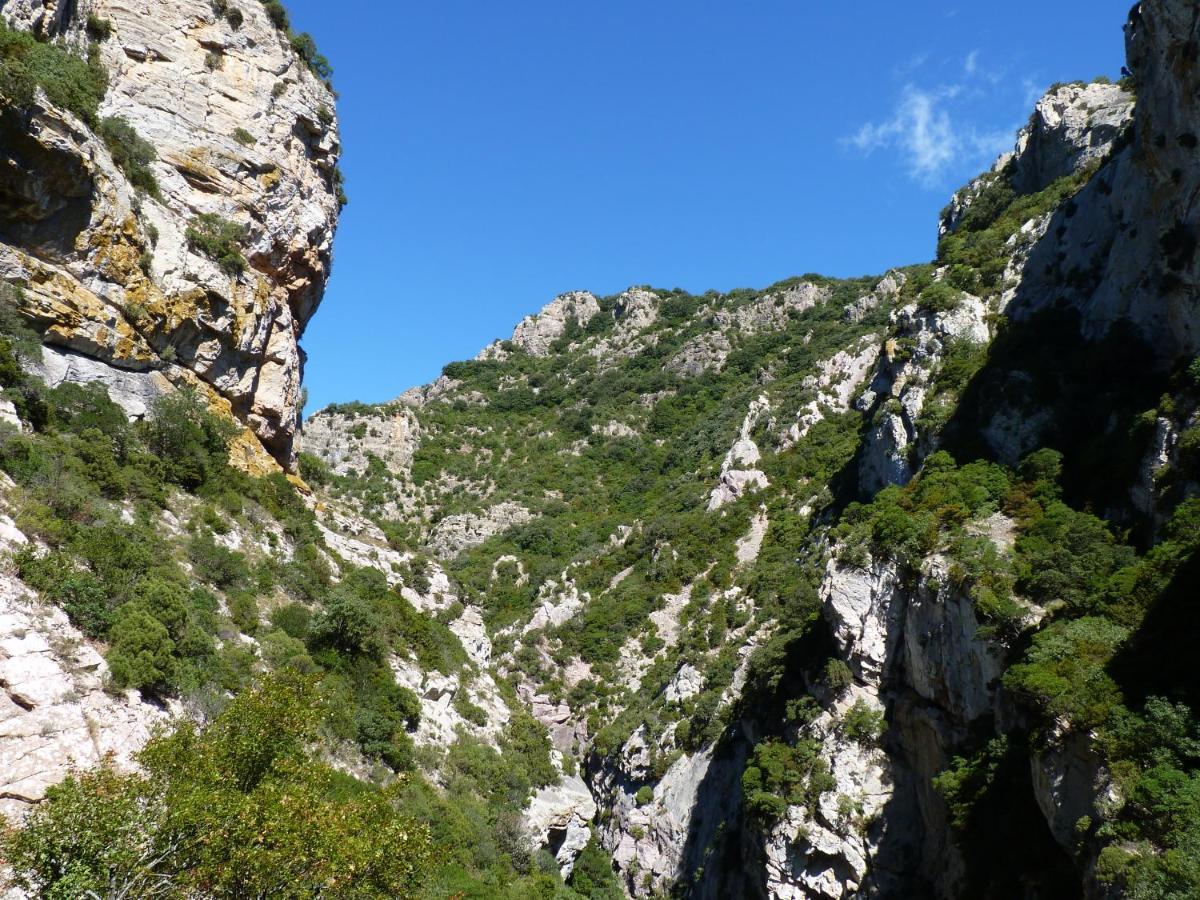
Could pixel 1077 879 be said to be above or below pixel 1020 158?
below

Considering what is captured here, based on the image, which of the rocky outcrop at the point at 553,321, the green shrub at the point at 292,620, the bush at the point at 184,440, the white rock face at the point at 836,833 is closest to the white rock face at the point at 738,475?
the white rock face at the point at 836,833

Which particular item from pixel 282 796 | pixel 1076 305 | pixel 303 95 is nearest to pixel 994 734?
pixel 282 796

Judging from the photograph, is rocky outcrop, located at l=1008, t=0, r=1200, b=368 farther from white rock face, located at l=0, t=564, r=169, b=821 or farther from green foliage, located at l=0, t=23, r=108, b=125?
green foliage, located at l=0, t=23, r=108, b=125

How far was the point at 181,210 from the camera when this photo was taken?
28250mm

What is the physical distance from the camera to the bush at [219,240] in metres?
27.9

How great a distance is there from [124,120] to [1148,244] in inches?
1539

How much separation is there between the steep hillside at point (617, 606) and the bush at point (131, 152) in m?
0.69

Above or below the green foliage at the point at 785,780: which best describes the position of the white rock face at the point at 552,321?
above

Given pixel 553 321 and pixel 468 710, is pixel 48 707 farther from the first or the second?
pixel 553 321

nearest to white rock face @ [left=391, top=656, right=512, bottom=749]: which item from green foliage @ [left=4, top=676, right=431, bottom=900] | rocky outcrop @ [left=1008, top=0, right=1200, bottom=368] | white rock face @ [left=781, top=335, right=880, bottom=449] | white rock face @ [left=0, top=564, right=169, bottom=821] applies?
white rock face @ [left=0, top=564, right=169, bottom=821]

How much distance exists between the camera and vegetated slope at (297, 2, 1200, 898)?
53.6 ft

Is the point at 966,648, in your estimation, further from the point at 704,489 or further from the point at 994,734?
the point at 704,489

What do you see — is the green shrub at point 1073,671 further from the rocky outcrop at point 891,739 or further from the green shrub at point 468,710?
the green shrub at point 468,710

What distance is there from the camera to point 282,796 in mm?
11000
